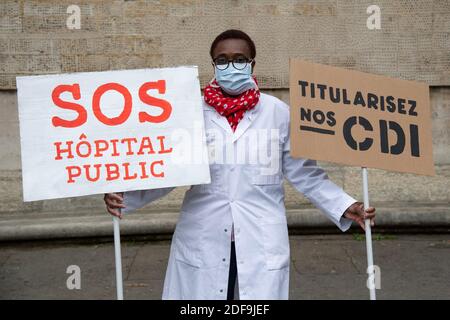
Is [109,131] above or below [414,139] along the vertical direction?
above

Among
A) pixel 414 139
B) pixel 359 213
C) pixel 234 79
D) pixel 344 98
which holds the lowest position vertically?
pixel 359 213

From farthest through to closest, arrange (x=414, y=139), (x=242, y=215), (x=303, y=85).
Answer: (x=414, y=139) < (x=303, y=85) < (x=242, y=215)

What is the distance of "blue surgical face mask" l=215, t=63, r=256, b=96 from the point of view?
345 centimetres

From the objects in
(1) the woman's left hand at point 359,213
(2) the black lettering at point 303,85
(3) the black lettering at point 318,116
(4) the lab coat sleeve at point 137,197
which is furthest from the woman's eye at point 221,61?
(1) the woman's left hand at point 359,213

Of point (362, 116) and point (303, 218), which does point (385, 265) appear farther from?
point (362, 116)

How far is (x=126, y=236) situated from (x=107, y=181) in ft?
13.2

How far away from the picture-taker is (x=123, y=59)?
7.72 metres

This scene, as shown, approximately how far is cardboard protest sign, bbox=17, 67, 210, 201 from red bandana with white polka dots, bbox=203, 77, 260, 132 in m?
0.09

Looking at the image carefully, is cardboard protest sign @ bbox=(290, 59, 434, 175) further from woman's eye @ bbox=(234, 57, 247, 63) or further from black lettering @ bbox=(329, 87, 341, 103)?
woman's eye @ bbox=(234, 57, 247, 63)

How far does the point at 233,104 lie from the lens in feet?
11.3

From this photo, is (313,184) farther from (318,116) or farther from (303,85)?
(303,85)

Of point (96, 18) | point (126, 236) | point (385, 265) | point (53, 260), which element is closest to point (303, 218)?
point (385, 265)

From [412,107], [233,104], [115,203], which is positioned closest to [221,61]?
[233,104]

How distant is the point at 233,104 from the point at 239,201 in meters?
0.45
